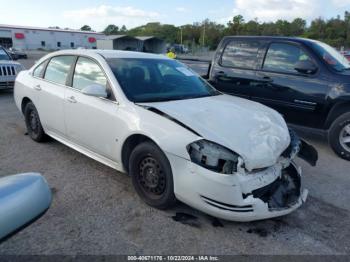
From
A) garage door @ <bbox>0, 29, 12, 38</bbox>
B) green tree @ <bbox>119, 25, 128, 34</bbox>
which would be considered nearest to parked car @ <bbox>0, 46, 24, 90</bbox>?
garage door @ <bbox>0, 29, 12, 38</bbox>

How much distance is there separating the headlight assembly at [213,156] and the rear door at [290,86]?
328 centimetres

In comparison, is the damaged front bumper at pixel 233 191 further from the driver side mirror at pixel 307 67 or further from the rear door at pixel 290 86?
the driver side mirror at pixel 307 67

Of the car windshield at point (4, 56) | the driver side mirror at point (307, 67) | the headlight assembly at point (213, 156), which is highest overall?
the driver side mirror at point (307, 67)

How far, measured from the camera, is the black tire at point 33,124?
5.20m

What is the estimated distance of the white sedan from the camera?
2.82 m

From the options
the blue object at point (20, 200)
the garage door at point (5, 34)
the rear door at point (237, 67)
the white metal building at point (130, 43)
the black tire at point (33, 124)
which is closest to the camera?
the blue object at point (20, 200)

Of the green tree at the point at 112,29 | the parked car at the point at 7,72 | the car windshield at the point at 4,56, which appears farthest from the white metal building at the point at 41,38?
the parked car at the point at 7,72

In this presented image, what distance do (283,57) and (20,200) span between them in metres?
5.31

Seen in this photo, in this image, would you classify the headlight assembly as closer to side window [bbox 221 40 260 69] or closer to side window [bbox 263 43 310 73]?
side window [bbox 263 43 310 73]

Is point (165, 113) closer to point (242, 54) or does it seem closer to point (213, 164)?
point (213, 164)


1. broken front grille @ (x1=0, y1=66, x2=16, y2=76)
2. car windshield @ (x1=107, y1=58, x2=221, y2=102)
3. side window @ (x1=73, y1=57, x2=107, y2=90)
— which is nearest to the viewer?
car windshield @ (x1=107, y1=58, x2=221, y2=102)

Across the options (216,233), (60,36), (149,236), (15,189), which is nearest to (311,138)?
(216,233)

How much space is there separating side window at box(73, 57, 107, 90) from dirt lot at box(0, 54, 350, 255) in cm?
116

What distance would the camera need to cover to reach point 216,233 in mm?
2969
